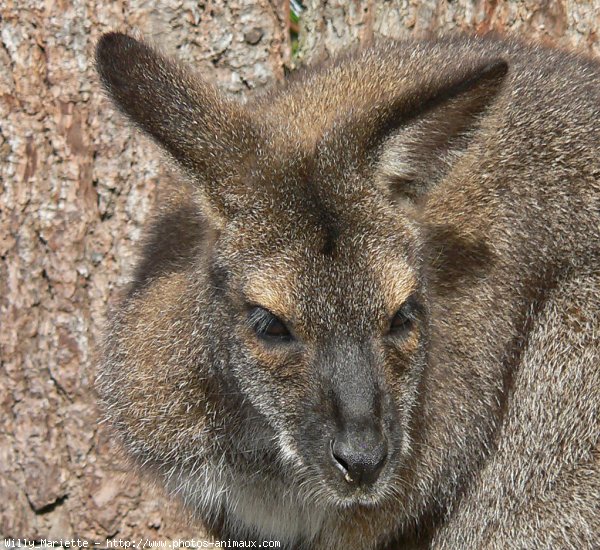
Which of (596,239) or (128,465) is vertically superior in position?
(596,239)

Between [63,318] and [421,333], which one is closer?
[421,333]

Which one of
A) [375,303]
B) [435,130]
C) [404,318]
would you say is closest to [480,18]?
[435,130]

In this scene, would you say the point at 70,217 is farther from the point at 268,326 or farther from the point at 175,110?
the point at 268,326

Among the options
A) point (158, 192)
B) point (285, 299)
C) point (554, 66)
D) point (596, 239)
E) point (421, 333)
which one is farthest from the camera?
point (158, 192)

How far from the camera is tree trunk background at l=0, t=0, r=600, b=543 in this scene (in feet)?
21.4

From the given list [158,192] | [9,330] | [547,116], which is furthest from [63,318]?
[547,116]

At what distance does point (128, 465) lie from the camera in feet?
19.6

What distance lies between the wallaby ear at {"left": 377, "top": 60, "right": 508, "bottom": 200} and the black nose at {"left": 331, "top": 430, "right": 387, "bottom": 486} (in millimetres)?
1266

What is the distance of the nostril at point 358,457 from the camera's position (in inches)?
173

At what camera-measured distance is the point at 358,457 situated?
440 cm

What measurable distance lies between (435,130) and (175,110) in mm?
1236

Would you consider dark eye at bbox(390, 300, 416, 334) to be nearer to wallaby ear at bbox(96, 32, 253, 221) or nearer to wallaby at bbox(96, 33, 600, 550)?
wallaby at bbox(96, 33, 600, 550)

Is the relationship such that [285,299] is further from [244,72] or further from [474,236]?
[244,72]

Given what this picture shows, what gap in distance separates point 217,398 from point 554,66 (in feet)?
8.91
